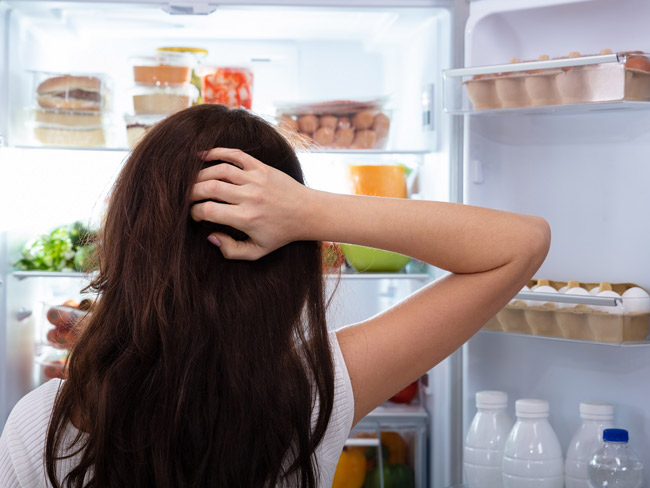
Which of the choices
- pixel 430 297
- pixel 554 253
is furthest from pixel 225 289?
pixel 554 253

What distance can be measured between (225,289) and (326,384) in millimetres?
151

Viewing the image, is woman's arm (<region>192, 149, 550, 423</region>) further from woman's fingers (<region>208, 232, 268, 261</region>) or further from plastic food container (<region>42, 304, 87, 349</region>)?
plastic food container (<region>42, 304, 87, 349</region>)

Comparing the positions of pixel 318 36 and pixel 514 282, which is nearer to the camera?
pixel 514 282

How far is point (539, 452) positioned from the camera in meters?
1.57

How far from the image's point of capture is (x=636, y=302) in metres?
1.54

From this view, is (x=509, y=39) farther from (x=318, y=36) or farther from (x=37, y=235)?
(x=37, y=235)

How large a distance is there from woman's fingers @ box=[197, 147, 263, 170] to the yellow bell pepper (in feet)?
5.07

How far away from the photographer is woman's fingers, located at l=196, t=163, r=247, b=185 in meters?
0.72

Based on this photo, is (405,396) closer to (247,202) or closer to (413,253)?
(413,253)

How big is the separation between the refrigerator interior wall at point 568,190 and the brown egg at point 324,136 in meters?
0.43

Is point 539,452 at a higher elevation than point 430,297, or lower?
lower

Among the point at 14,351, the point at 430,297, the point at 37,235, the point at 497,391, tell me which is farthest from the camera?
A: the point at 37,235

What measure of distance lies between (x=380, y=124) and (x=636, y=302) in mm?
884

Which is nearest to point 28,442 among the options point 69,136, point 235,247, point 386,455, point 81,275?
point 235,247
